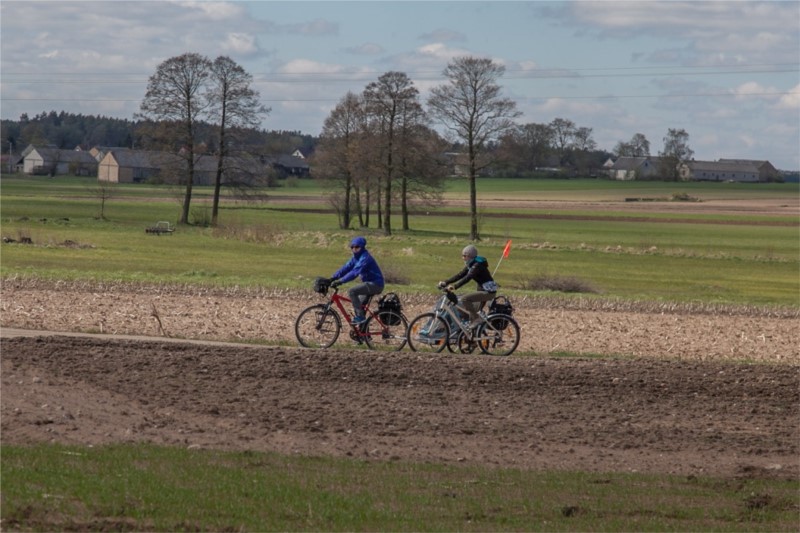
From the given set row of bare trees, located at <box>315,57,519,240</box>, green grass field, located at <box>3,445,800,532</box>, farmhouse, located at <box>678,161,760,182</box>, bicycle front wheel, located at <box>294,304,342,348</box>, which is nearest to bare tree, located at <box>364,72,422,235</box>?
row of bare trees, located at <box>315,57,519,240</box>

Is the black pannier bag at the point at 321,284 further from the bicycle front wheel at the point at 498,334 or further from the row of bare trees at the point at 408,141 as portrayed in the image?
the row of bare trees at the point at 408,141

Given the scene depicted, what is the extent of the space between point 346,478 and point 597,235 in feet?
219

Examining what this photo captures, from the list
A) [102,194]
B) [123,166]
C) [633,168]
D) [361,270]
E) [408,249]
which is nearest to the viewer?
[361,270]

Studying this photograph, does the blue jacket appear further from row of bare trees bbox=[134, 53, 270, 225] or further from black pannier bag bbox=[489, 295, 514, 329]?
row of bare trees bbox=[134, 53, 270, 225]

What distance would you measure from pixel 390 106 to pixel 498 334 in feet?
205

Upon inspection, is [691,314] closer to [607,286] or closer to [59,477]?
[607,286]

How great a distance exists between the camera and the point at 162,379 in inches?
565

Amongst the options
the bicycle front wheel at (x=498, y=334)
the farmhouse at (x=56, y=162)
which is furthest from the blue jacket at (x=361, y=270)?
the farmhouse at (x=56, y=162)

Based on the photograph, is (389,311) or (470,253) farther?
(389,311)

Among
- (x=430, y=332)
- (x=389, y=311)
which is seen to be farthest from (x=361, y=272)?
(x=430, y=332)

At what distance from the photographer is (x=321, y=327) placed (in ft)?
61.5

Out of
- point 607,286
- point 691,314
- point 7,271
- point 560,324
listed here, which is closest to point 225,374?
point 560,324

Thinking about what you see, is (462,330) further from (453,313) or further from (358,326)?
(358,326)

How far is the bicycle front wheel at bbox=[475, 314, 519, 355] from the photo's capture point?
730 inches
